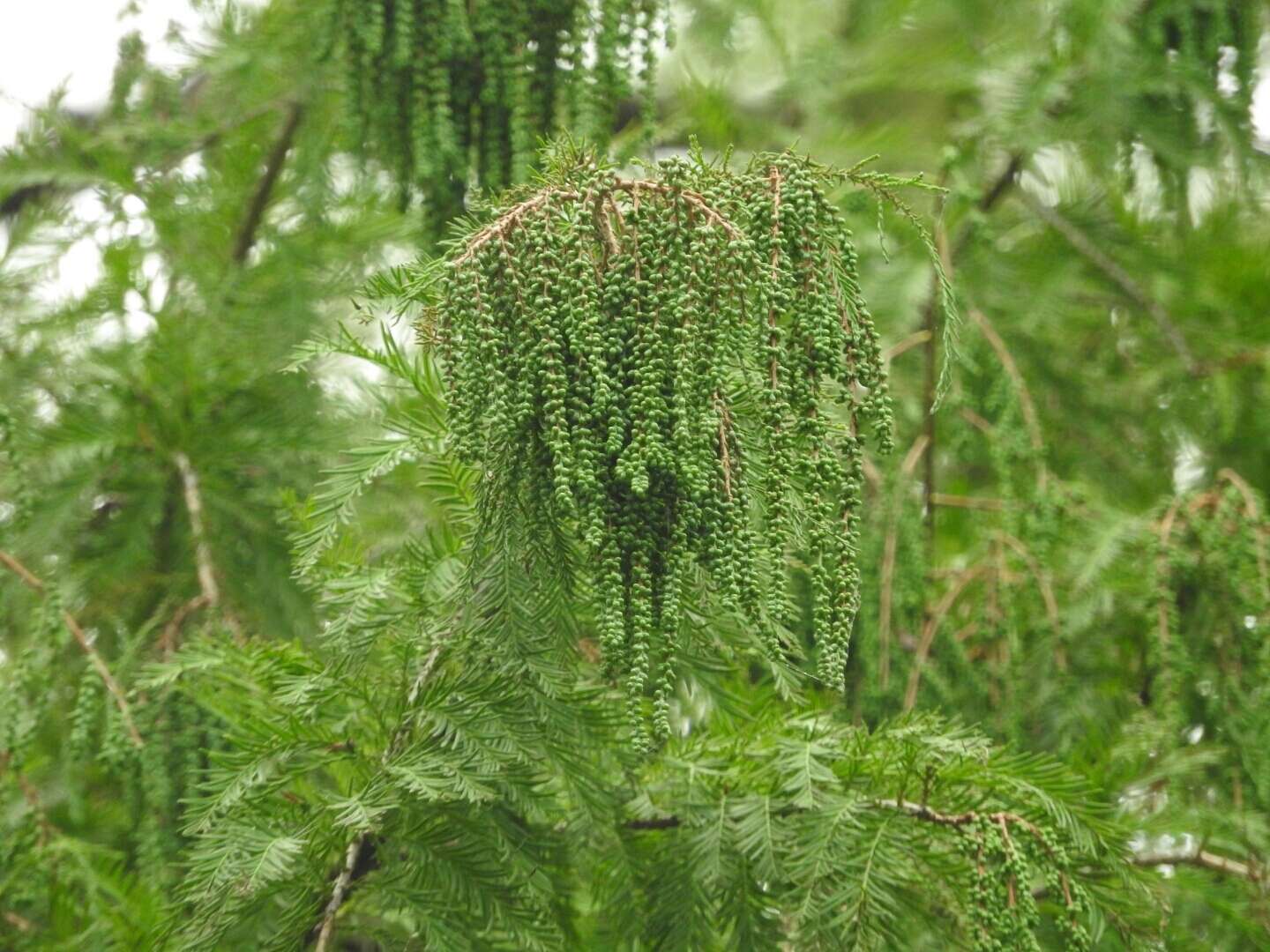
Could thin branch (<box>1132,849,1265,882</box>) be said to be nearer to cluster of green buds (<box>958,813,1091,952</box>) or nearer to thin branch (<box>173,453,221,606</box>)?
cluster of green buds (<box>958,813,1091,952</box>)

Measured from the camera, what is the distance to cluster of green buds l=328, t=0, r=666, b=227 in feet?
9.44

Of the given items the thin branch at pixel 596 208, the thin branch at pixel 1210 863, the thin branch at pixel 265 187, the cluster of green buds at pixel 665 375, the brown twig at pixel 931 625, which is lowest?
the thin branch at pixel 1210 863

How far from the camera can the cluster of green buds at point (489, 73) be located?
288cm

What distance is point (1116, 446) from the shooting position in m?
4.73

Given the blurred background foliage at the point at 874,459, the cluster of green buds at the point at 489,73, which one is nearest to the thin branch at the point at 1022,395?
the blurred background foliage at the point at 874,459

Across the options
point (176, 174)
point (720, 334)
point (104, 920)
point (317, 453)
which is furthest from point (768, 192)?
point (176, 174)

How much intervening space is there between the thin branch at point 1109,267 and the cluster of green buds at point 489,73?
6.54ft

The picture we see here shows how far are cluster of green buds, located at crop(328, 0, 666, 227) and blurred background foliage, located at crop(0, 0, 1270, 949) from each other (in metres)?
0.07

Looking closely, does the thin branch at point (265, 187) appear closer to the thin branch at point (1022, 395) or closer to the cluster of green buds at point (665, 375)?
the thin branch at point (1022, 395)

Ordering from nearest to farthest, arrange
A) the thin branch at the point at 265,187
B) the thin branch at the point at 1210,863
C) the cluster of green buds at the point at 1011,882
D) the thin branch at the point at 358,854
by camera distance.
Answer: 1. the cluster of green buds at the point at 1011,882
2. the thin branch at the point at 358,854
3. the thin branch at the point at 1210,863
4. the thin branch at the point at 265,187

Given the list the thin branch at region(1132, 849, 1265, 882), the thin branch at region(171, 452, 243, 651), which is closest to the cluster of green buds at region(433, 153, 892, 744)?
the thin branch at region(1132, 849, 1265, 882)

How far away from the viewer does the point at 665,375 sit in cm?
188

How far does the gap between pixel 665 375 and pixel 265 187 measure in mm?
2927

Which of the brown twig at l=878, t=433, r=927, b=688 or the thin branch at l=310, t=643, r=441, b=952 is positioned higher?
the thin branch at l=310, t=643, r=441, b=952
